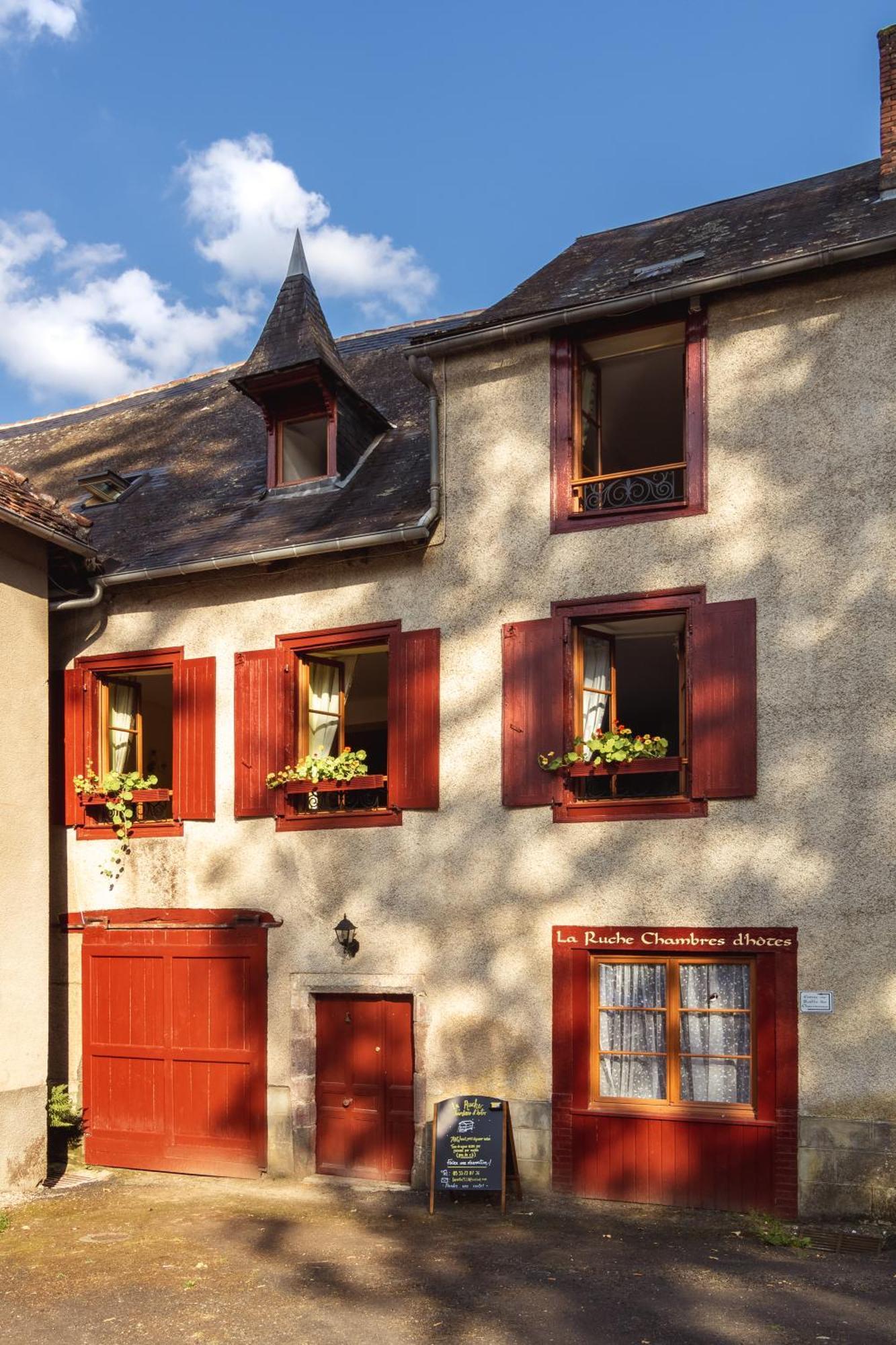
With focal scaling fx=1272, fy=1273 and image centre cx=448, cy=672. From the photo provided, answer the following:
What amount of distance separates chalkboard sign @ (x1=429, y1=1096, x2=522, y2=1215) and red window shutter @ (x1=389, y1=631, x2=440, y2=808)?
2502 millimetres

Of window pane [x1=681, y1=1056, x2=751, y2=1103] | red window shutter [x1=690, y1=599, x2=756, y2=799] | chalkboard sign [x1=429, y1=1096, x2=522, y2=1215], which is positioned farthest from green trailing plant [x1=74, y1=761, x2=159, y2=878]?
window pane [x1=681, y1=1056, x2=751, y2=1103]

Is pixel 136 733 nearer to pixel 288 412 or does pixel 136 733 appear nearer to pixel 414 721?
pixel 414 721

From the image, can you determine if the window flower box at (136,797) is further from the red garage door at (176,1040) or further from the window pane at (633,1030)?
the window pane at (633,1030)

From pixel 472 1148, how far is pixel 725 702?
411cm

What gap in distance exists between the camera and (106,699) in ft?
42.5

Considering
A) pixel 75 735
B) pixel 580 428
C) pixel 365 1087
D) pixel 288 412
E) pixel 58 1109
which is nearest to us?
pixel 580 428

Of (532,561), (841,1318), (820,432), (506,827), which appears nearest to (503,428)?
(532,561)

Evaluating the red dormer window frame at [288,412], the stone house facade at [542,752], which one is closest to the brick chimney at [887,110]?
the stone house facade at [542,752]

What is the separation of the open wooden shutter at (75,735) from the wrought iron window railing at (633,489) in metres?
5.43

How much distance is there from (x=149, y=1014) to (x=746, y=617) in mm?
6767

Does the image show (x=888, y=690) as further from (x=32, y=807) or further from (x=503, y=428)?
(x=32, y=807)

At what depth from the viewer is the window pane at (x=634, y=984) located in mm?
10156

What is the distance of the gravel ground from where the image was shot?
748cm

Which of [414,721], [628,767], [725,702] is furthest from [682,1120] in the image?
[414,721]
